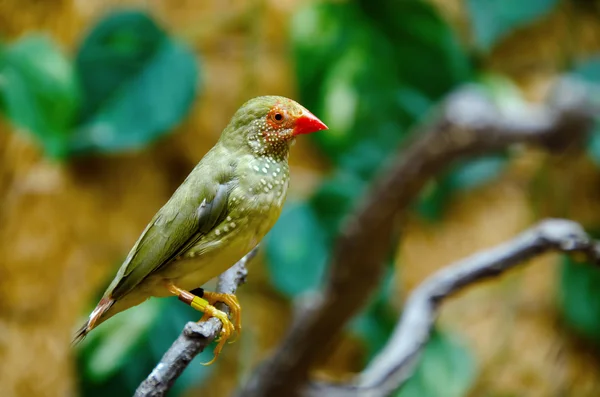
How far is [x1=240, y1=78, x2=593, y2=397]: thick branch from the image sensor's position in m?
1.40

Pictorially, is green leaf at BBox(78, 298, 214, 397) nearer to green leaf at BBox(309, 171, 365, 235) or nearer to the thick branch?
the thick branch

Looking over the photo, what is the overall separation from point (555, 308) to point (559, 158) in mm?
475

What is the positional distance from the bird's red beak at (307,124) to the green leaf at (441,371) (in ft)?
5.12

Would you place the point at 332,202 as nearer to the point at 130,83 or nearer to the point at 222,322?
the point at 130,83

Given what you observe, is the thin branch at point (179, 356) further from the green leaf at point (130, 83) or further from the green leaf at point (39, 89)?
the green leaf at point (130, 83)

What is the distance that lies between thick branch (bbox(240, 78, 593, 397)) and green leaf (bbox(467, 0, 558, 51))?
515 millimetres

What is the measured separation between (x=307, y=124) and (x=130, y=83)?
3.78 ft

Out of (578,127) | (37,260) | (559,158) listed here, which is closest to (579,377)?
(559,158)

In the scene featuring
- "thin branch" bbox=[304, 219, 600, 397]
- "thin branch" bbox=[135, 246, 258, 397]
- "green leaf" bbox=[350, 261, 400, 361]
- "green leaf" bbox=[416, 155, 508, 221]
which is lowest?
"green leaf" bbox=[350, 261, 400, 361]

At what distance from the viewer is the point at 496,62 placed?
8.13ft

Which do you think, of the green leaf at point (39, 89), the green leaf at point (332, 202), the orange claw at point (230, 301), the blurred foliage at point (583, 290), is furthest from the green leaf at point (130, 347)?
the blurred foliage at point (583, 290)

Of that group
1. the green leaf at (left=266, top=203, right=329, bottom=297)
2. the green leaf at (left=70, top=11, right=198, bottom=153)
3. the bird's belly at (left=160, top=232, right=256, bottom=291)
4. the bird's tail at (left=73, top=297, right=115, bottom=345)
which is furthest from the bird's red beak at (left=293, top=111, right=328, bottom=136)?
the green leaf at (left=266, top=203, right=329, bottom=297)

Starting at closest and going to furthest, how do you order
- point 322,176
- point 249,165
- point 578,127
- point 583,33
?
point 249,165
point 578,127
point 322,176
point 583,33

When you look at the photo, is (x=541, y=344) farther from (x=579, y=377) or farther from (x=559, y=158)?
(x=559, y=158)
